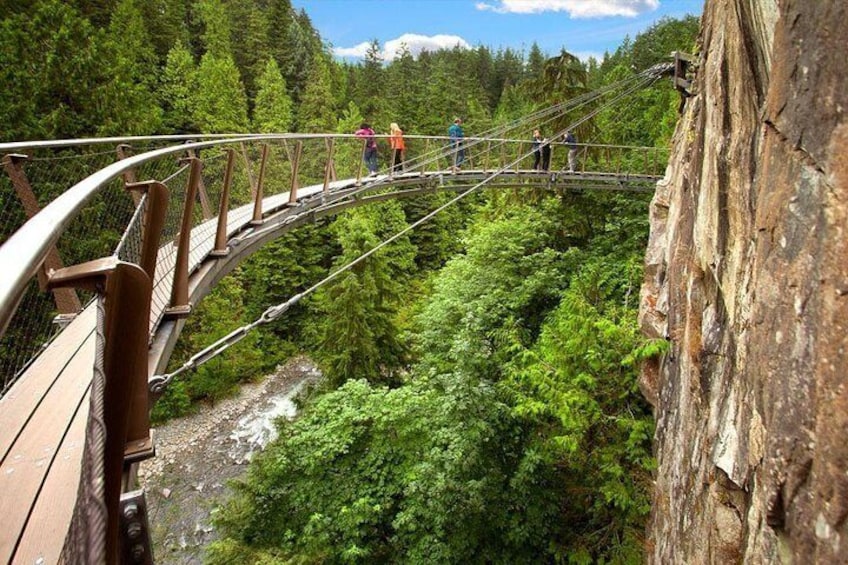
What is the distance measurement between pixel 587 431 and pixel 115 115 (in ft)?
38.7

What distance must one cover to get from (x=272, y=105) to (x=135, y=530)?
1172 inches

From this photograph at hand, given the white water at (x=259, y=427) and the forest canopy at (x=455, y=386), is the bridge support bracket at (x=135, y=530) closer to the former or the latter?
the forest canopy at (x=455, y=386)

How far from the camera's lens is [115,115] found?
11320 mm

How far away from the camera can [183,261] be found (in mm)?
2850

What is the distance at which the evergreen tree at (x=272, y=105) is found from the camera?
2713cm

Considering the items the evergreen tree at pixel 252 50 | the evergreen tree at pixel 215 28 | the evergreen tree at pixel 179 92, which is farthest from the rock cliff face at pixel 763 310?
the evergreen tree at pixel 252 50

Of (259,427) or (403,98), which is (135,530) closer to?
(259,427)

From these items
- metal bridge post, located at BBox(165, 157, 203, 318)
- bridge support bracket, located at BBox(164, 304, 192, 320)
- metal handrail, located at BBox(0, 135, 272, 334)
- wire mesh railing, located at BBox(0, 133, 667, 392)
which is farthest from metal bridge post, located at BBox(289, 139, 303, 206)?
metal handrail, located at BBox(0, 135, 272, 334)

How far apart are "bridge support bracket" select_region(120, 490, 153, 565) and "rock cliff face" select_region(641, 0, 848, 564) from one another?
106 inches

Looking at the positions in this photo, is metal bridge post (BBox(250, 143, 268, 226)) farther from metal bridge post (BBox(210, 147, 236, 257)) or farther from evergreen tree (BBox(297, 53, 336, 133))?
evergreen tree (BBox(297, 53, 336, 133))

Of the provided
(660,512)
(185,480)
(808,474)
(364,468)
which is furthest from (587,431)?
(185,480)

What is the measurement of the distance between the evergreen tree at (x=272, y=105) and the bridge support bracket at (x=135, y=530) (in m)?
27.5

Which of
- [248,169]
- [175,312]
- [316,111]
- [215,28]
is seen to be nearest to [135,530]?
[175,312]

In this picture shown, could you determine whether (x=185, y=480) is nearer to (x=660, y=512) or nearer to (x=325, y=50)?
(x=660, y=512)
